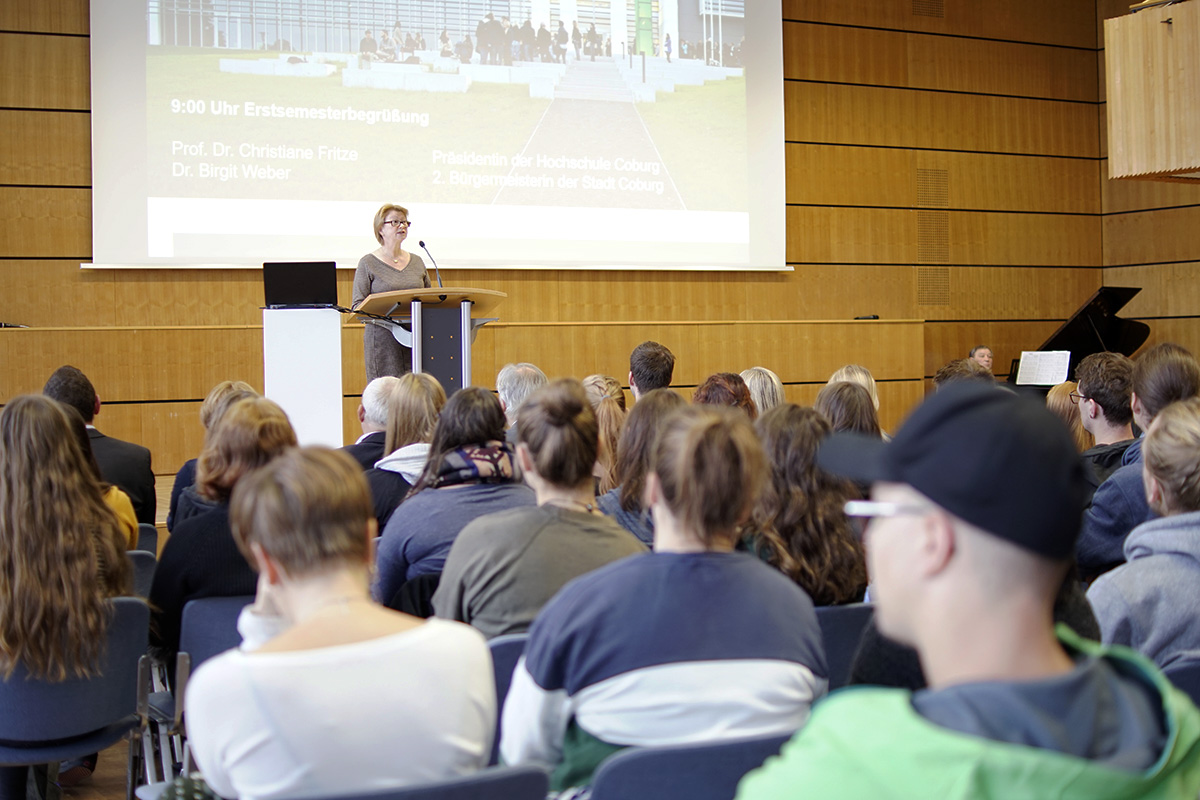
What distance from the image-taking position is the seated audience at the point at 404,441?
10.1 ft

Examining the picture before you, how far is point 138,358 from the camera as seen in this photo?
636cm

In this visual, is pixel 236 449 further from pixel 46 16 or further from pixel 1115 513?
pixel 46 16

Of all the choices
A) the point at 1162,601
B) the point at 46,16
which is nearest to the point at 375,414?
the point at 1162,601

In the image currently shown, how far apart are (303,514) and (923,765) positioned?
0.89m

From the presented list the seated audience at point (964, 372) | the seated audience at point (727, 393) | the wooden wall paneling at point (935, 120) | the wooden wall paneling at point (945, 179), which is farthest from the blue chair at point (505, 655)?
the wooden wall paneling at point (935, 120)

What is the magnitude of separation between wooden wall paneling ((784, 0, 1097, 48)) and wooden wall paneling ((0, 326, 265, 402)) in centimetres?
526

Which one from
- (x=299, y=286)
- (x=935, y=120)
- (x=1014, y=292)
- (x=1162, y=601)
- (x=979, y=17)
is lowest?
(x=1162, y=601)

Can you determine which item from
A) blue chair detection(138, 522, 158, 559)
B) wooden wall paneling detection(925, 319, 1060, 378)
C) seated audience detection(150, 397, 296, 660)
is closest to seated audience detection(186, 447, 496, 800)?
seated audience detection(150, 397, 296, 660)

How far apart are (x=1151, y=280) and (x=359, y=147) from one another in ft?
23.0

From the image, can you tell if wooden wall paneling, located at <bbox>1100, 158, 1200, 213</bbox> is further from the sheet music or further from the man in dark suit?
the man in dark suit

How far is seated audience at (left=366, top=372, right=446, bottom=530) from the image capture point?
3068 millimetres

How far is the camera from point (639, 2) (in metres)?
8.08

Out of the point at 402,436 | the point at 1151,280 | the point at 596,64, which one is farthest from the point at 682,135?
the point at 402,436

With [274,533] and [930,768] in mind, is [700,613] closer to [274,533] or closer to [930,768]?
[274,533]
